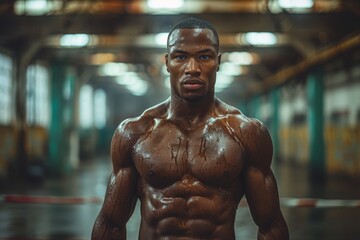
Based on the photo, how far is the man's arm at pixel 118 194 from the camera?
7.85 ft

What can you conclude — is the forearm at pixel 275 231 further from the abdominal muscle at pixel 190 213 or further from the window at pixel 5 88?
the window at pixel 5 88

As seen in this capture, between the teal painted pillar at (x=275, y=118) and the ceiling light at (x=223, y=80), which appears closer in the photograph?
the teal painted pillar at (x=275, y=118)

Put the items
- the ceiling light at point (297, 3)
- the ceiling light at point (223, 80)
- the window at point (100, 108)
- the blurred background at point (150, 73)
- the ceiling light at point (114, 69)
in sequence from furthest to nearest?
the window at point (100, 108), the ceiling light at point (223, 80), the ceiling light at point (114, 69), the ceiling light at point (297, 3), the blurred background at point (150, 73)

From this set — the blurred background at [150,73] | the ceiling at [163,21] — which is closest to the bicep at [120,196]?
the blurred background at [150,73]

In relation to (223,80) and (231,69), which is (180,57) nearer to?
(231,69)

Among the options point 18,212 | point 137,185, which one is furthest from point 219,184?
point 18,212

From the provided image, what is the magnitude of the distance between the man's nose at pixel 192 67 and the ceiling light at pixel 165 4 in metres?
9.84

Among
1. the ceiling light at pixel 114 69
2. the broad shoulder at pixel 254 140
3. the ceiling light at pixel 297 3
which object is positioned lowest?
the broad shoulder at pixel 254 140

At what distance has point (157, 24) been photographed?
10.7 m

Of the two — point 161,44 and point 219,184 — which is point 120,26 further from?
point 219,184

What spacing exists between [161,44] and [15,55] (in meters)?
3.76

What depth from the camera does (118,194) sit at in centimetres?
239

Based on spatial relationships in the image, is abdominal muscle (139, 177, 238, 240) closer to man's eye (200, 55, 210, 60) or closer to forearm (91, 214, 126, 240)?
forearm (91, 214, 126, 240)

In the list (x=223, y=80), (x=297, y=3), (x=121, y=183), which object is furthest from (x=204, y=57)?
(x=223, y=80)
